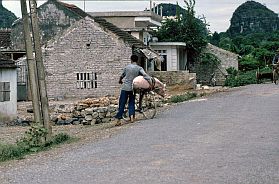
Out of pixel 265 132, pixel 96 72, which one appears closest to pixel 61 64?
pixel 96 72

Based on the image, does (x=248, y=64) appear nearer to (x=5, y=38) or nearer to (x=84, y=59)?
(x=84, y=59)

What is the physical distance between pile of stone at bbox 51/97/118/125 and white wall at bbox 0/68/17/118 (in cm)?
188

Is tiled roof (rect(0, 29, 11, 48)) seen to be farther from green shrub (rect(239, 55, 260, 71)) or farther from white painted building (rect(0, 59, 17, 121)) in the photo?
green shrub (rect(239, 55, 260, 71))

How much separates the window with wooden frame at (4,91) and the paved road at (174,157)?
35.0ft

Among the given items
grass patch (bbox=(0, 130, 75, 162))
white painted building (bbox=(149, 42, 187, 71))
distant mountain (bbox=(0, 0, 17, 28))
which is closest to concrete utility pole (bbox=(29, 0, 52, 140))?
grass patch (bbox=(0, 130, 75, 162))

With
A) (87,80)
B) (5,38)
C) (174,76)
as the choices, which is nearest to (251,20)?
(174,76)

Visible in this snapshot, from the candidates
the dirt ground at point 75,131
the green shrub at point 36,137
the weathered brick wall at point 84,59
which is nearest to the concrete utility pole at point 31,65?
the green shrub at point 36,137

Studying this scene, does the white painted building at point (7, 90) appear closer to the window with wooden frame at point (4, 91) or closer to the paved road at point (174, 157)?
the window with wooden frame at point (4, 91)

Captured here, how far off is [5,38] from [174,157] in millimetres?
35483

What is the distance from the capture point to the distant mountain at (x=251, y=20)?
334 ft

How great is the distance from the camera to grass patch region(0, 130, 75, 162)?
14.0 m

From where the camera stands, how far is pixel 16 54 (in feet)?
140

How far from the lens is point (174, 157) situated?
11859 mm

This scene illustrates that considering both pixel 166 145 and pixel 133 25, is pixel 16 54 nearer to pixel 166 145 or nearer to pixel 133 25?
pixel 133 25
